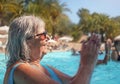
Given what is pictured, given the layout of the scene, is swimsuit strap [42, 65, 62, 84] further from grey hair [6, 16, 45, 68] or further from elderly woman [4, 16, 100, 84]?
grey hair [6, 16, 45, 68]

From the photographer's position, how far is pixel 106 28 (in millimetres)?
48625

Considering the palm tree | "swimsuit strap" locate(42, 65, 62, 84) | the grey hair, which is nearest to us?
the grey hair

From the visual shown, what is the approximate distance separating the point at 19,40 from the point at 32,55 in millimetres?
122

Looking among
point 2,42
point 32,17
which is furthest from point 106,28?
point 32,17

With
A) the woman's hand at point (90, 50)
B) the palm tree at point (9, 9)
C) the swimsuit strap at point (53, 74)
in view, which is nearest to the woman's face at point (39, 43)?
the swimsuit strap at point (53, 74)

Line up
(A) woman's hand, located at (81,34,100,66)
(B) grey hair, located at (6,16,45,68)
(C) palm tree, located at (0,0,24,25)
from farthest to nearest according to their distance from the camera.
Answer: (C) palm tree, located at (0,0,24,25) → (B) grey hair, located at (6,16,45,68) → (A) woman's hand, located at (81,34,100,66)

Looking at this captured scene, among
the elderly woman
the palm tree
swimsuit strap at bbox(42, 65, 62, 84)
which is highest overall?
the palm tree

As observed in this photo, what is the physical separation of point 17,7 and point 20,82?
35164mm

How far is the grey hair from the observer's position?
1963mm

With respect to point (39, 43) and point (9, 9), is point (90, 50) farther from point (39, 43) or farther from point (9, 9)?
point (9, 9)

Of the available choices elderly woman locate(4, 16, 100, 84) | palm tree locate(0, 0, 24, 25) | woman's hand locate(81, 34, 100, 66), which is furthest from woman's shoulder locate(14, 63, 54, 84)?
palm tree locate(0, 0, 24, 25)

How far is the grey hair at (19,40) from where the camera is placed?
6.44 ft

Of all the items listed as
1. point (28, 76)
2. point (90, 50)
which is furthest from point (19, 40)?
point (90, 50)

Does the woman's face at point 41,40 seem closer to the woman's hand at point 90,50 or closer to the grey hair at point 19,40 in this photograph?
the grey hair at point 19,40
